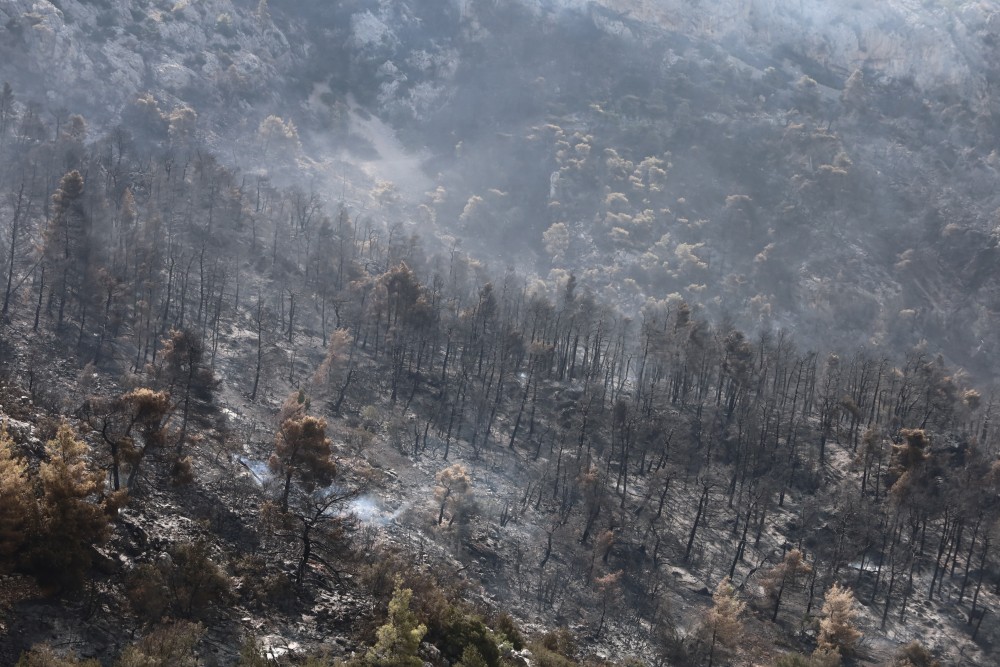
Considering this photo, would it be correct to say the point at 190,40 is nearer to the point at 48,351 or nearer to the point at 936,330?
the point at 48,351

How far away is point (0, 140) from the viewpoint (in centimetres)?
10962

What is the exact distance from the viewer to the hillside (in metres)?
34.7

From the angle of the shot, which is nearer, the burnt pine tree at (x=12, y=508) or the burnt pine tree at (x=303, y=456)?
the burnt pine tree at (x=12, y=508)

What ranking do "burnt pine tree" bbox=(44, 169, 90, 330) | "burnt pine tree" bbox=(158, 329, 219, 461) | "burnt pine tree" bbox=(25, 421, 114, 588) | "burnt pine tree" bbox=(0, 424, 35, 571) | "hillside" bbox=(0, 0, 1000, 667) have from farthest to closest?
"burnt pine tree" bbox=(44, 169, 90, 330) < "burnt pine tree" bbox=(158, 329, 219, 461) < "hillside" bbox=(0, 0, 1000, 667) < "burnt pine tree" bbox=(25, 421, 114, 588) < "burnt pine tree" bbox=(0, 424, 35, 571)

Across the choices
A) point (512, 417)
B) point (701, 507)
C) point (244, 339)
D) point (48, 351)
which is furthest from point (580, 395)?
point (48, 351)

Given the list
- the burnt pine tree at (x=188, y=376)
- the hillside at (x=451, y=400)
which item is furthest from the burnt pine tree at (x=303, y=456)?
the burnt pine tree at (x=188, y=376)

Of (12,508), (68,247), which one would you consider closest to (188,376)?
(68,247)

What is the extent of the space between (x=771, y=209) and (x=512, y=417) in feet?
356

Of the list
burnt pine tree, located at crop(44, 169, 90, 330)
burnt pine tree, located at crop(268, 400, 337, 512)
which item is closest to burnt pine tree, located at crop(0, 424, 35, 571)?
burnt pine tree, located at crop(268, 400, 337, 512)

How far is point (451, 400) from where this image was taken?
8544 cm

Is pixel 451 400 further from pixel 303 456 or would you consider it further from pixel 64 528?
pixel 64 528

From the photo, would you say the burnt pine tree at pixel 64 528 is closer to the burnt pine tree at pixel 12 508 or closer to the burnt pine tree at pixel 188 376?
the burnt pine tree at pixel 12 508

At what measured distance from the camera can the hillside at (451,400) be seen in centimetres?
3466

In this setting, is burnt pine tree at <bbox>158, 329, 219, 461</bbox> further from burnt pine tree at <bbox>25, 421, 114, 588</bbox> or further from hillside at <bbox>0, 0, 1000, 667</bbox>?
burnt pine tree at <bbox>25, 421, 114, 588</bbox>
